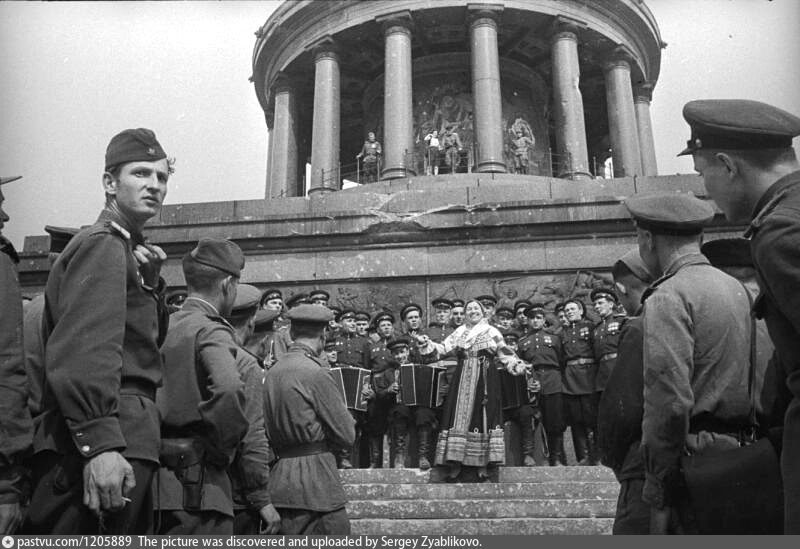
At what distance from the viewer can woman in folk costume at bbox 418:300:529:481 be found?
839cm

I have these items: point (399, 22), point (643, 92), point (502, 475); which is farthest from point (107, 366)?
point (643, 92)

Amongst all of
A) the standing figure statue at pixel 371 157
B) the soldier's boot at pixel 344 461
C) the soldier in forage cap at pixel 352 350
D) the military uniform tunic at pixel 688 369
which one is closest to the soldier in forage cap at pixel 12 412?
the military uniform tunic at pixel 688 369

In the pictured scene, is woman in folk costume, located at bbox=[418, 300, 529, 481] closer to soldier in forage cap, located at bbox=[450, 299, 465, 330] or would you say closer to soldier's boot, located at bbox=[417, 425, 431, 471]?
soldier's boot, located at bbox=[417, 425, 431, 471]

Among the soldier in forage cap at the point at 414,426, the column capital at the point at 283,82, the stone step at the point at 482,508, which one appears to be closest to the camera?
the stone step at the point at 482,508

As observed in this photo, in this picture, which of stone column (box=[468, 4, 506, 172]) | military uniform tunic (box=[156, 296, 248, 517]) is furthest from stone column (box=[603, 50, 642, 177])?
military uniform tunic (box=[156, 296, 248, 517])

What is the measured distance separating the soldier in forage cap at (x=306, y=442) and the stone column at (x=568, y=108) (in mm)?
20504

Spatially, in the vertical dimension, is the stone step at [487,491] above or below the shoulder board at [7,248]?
below

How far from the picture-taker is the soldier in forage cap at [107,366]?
289 centimetres

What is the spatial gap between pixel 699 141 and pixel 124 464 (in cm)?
250

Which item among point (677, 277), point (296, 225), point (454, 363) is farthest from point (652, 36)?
point (677, 277)

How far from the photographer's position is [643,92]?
32.7m

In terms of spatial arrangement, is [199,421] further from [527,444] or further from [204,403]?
[527,444]

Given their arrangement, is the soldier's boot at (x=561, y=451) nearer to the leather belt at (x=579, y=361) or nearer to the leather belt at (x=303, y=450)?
the leather belt at (x=579, y=361)

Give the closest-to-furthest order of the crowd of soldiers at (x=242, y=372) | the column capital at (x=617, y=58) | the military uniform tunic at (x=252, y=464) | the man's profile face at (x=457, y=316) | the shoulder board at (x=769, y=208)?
the shoulder board at (x=769, y=208) → the crowd of soldiers at (x=242, y=372) → the military uniform tunic at (x=252, y=464) → the man's profile face at (x=457, y=316) → the column capital at (x=617, y=58)
